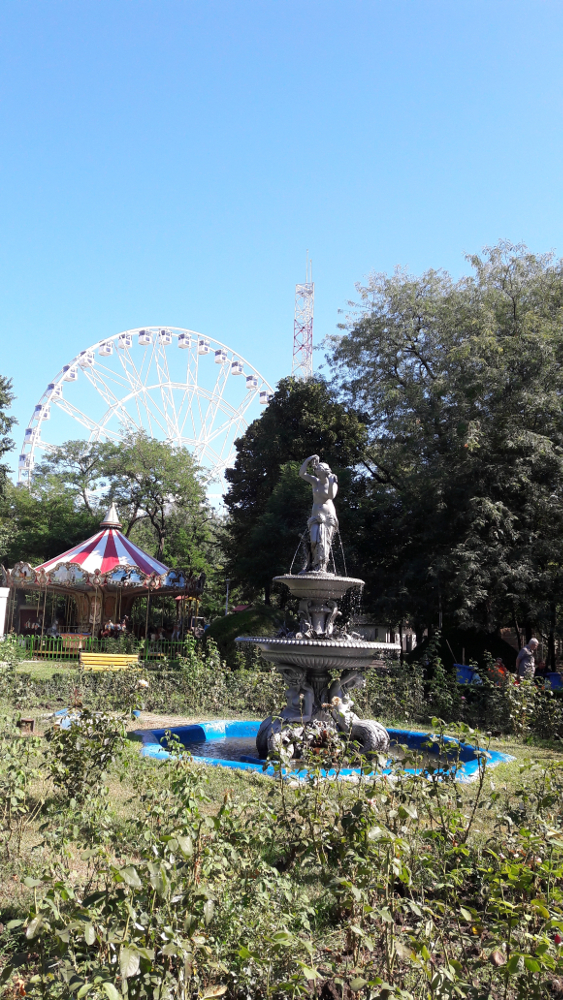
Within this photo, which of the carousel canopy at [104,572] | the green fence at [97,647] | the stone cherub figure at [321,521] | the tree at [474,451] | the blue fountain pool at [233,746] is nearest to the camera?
the blue fountain pool at [233,746]

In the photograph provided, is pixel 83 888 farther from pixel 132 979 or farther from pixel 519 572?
pixel 519 572

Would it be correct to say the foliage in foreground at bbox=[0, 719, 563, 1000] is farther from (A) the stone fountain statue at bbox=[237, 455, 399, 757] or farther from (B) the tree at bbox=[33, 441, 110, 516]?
(B) the tree at bbox=[33, 441, 110, 516]

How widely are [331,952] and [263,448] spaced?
2349 cm

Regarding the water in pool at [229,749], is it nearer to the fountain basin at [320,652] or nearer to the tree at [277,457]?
the fountain basin at [320,652]

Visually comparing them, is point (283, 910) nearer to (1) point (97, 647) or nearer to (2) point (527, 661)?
(2) point (527, 661)

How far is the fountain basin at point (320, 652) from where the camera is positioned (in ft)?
26.5

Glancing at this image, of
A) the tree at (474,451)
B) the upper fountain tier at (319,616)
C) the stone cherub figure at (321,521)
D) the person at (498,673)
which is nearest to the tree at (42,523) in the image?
the tree at (474,451)

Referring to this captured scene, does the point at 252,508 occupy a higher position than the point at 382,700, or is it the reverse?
the point at 252,508

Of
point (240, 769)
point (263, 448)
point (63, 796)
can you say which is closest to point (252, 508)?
point (263, 448)

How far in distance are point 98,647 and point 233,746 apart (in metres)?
13.4

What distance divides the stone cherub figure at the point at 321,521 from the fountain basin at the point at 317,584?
30 cm

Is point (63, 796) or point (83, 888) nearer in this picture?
point (83, 888)

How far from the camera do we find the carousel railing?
67.0 ft

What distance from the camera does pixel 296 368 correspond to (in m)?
50.1
